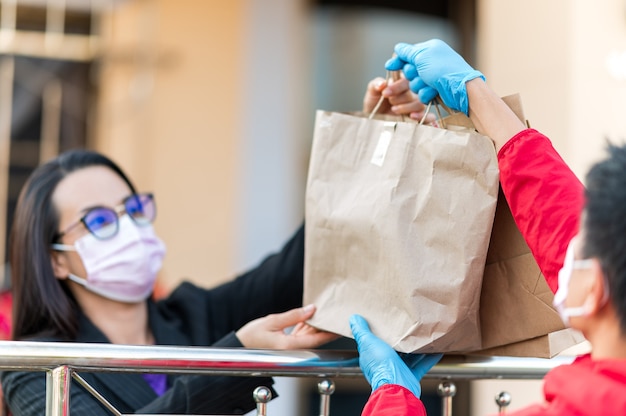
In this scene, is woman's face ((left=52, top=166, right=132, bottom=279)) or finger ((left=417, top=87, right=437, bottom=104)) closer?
finger ((left=417, top=87, right=437, bottom=104))

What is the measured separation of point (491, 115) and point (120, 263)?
997 mm

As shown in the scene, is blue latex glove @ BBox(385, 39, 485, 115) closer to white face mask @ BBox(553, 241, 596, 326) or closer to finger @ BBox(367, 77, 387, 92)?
finger @ BBox(367, 77, 387, 92)

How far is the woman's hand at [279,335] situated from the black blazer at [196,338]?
31 mm

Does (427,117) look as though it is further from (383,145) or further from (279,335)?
(279,335)

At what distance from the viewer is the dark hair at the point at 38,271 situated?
2.23m

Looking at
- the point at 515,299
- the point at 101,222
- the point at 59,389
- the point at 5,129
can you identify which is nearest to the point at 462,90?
the point at 515,299

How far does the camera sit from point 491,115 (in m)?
1.68

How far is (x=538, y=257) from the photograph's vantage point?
158 centimetres

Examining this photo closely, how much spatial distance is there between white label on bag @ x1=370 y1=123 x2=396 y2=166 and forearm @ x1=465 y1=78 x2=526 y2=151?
0.51 ft

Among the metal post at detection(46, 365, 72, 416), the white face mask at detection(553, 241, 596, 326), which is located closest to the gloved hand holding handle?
the white face mask at detection(553, 241, 596, 326)

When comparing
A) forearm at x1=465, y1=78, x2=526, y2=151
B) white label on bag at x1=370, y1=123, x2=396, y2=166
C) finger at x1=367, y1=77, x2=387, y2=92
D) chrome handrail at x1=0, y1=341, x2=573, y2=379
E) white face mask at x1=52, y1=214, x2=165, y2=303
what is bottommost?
chrome handrail at x1=0, y1=341, x2=573, y2=379

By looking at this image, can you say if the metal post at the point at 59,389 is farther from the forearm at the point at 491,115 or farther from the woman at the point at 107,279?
the forearm at the point at 491,115

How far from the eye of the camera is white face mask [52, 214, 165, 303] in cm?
225

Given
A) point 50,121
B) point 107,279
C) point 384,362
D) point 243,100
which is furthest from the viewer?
point 50,121
